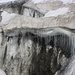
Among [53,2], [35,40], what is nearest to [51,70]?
[35,40]

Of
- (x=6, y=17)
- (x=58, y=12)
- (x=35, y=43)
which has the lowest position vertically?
(x=35, y=43)

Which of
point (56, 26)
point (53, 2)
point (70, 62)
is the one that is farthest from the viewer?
point (53, 2)

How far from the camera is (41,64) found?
7.75 meters

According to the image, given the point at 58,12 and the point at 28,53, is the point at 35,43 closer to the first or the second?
the point at 28,53

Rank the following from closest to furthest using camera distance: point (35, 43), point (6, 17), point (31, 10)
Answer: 1. point (35, 43)
2. point (6, 17)
3. point (31, 10)

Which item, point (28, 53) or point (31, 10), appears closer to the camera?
point (28, 53)

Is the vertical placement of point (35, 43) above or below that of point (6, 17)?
below

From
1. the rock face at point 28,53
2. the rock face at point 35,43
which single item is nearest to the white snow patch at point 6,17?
the rock face at point 35,43

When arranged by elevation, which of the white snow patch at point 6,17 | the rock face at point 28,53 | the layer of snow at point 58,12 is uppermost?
the layer of snow at point 58,12

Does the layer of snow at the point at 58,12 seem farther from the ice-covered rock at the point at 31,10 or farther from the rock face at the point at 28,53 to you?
the rock face at the point at 28,53

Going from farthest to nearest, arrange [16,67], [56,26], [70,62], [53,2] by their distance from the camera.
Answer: [53,2] < [16,67] < [56,26] < [70,62]

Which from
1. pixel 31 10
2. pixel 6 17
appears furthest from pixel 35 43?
pixel 31 10

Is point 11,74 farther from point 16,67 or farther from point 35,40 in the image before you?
point 35,40

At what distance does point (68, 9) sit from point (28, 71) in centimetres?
231
